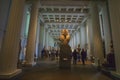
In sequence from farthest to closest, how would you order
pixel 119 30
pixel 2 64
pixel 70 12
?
pixel 70 12, pixel 119 30, pixel 2 64

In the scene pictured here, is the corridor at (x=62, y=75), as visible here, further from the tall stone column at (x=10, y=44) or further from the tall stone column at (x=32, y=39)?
the tall stone column at (x=32, y=39)

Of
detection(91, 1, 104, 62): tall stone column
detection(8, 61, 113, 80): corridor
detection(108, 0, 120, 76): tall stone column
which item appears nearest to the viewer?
detection(108, 0, 120, 76): tall stone column

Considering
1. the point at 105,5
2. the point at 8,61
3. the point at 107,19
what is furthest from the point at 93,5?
the point at 8,61

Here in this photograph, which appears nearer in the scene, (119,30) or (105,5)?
(119,30)

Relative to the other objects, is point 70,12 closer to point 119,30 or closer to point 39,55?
point 39,55

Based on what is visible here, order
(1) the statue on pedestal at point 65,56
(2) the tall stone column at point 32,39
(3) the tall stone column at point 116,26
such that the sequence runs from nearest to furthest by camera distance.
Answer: (3) the tall stone column at point 116,26, (1) the statue on pedestal at point 65,56, (2) the tall stone column at point 32,39

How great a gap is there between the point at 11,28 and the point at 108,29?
9343 millimetres

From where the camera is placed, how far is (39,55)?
1798 centimetres

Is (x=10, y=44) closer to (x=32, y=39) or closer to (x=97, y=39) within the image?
(x=32, y=39)

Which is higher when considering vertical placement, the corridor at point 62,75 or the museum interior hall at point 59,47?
the museum interior hall at point 59,47

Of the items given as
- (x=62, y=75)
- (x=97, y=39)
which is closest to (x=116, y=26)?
(x=62, y=75)

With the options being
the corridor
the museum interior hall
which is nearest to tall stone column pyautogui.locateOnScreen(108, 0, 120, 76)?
the museum interior hall

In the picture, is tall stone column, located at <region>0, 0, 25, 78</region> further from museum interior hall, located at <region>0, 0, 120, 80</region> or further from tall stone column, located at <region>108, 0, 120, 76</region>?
tall stone column, located at <region>108, 0, 120, 76</region>

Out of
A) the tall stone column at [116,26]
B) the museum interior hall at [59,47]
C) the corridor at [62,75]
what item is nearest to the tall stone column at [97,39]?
the museum interior hall at [59,47]
